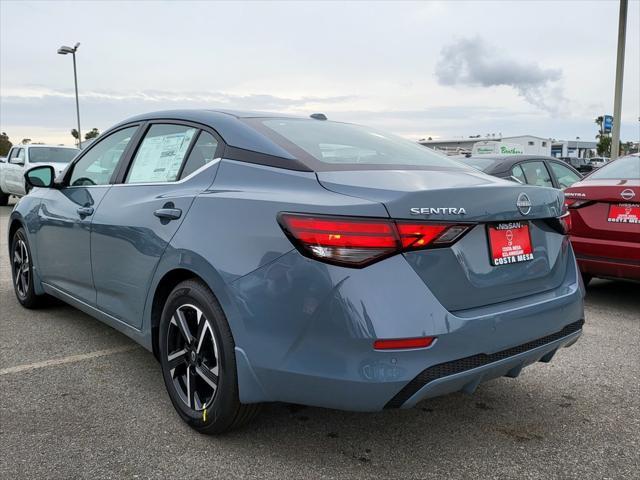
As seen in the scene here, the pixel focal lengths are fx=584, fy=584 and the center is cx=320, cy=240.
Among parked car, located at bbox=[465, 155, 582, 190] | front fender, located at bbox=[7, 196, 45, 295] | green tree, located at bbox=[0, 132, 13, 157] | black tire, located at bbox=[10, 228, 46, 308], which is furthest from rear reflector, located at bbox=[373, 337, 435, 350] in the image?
green tree, located at bbox=[0, 132, 13, 157]

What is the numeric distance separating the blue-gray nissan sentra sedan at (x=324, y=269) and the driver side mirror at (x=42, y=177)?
1298mm

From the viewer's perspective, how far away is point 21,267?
4953 millimetres

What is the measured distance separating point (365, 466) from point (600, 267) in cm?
349

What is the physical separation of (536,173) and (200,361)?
6036 mm

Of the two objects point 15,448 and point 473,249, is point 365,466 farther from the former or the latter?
point 15,448

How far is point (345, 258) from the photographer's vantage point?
83.4 inches

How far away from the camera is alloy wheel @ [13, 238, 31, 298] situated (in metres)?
4.83

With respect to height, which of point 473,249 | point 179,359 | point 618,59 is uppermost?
point 618,59

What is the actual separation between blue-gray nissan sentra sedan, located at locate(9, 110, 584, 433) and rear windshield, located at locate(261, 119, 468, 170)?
2cm

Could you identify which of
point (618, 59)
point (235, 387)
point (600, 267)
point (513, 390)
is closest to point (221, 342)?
point (235, 387)

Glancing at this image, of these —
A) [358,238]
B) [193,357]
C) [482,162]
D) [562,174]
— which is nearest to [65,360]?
[193,357]

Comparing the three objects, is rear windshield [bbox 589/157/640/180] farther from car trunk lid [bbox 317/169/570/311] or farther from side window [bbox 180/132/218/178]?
side window [bbox 180/132/218/178]

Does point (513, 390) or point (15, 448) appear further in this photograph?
point (513, 390)

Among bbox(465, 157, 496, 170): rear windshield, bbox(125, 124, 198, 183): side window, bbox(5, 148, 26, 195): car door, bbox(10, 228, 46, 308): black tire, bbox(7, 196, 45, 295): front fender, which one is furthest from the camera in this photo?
bbox(5, 148, 26, 195): car door
